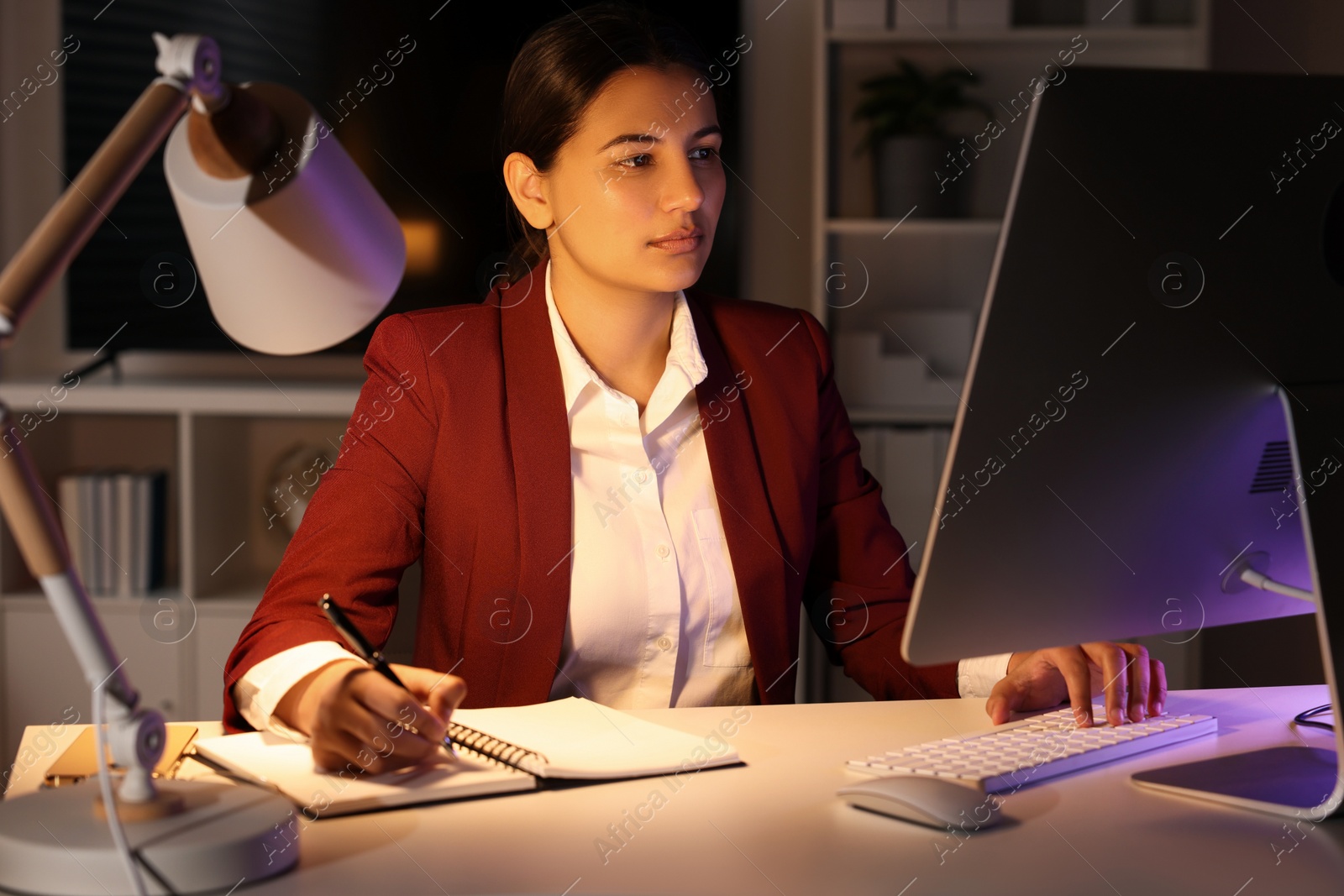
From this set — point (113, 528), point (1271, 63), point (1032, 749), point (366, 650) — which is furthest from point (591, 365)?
point (1271, 63)

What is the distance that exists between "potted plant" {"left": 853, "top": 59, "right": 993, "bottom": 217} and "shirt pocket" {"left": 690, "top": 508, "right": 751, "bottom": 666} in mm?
1531

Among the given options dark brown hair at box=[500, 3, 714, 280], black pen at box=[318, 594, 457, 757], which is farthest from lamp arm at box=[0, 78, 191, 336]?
dark brown hair at box=[500, 3, 714, 280]

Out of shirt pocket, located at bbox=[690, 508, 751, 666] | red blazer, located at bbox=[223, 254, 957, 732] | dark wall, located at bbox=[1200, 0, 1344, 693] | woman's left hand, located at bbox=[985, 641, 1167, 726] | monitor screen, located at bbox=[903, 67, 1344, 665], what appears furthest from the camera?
dark wall, located at bbox=[1200, 0, 1344, 693]

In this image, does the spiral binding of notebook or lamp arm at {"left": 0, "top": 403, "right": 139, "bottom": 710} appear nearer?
lamp arm at {"left": 0, "top": 403, "right": 139, "bottom": 710}

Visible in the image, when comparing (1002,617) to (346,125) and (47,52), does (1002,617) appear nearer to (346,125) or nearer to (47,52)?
(346,125)

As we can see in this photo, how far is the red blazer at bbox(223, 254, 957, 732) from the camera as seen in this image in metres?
1.33

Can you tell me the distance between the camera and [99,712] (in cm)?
73

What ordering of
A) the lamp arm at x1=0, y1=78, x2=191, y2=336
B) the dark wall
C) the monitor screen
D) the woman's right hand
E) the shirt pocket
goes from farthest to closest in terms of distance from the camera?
the dark wall
the shirt pocket
the woman's right hand
the monitor screen
the lamp arm at x1=0, y1=78, x2=191, y2=336

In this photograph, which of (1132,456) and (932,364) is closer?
(1132,456)

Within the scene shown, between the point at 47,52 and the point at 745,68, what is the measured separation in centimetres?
168

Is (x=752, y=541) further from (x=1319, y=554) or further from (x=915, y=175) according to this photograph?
(x=915, y=175)

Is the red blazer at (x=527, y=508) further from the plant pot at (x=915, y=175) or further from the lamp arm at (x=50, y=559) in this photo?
the plant pot at (x=915, y=175)

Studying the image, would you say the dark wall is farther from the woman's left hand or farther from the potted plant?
the woman's left hand

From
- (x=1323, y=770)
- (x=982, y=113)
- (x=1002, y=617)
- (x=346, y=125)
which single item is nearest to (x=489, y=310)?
(x=1002, y=617)
